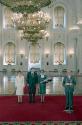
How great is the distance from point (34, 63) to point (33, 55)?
34.0 inches

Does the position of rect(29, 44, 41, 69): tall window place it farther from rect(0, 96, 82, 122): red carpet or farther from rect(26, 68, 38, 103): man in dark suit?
rect(26, 68, 38, 103): man in dark suit

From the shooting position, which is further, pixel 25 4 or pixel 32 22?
pixel 32 22

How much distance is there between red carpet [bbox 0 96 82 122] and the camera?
35.5 ft

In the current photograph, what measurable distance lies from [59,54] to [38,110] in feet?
83.2

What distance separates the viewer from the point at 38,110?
40.2 ft

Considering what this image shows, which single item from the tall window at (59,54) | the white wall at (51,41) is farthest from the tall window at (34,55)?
the tall window at (59,54)

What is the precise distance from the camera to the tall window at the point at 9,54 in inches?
1475

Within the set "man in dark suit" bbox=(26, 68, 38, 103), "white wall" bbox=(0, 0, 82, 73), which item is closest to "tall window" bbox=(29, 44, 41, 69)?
"white wall" bbox=(0, 0, 82, 73)

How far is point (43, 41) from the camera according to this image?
122 ft

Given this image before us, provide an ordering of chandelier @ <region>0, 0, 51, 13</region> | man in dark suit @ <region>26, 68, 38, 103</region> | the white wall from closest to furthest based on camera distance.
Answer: chandelier @ <region>0, 0, 51, 13</region> < man in dark suit @ <region>26, 68, 38, 103</region> < the white wall

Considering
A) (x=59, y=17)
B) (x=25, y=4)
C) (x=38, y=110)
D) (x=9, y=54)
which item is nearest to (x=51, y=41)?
(x=59, y=17)

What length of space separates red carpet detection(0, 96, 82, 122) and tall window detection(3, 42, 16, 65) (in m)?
22.4

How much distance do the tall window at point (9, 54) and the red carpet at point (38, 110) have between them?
22.4 metres

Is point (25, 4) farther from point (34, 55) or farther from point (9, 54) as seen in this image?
point (9, 54)
